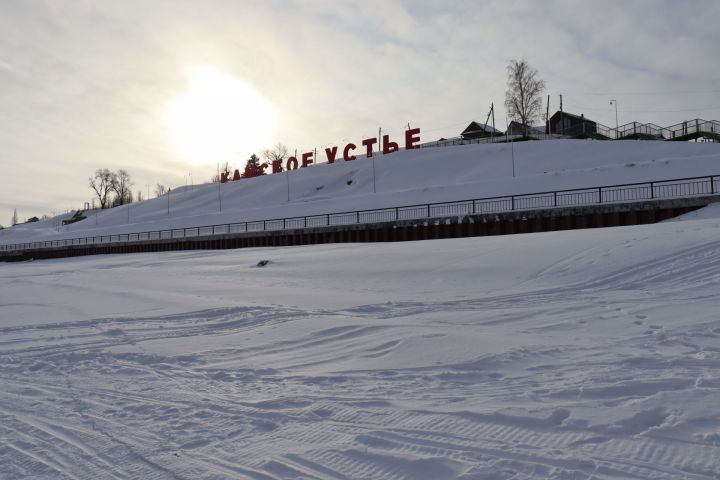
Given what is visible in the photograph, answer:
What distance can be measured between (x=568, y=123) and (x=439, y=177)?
41.3 metres

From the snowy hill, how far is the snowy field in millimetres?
28021

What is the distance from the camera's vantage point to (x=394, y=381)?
5422 millimetres

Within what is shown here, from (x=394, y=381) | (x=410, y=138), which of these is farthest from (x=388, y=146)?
(x=394, y=381)

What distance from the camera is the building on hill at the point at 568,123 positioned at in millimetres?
80975

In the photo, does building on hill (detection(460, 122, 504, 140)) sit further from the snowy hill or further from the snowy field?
the snowy field

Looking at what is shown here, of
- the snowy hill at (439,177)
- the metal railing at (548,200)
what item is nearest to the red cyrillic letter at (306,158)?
the snowy hill at (439,177)

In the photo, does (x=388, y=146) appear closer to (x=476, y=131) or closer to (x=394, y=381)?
(x=476, y=131)

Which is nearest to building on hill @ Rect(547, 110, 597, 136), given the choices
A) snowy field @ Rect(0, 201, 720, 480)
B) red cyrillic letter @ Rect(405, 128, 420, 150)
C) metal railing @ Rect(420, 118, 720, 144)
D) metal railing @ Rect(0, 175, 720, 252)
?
metal railing @ Rect(420, 118, 720, 144)

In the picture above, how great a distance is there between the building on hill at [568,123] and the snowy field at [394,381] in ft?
249

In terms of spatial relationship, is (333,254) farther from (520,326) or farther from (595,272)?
(520,326)

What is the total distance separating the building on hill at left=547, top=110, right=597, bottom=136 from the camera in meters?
81.0

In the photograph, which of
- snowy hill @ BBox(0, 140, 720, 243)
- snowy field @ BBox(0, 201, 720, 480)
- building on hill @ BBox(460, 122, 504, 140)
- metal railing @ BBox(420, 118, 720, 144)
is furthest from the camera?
building on hill @ BBox(460, 122, 504, 140)

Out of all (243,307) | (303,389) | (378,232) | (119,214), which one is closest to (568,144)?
(378,232)

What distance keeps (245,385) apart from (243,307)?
504 cm
